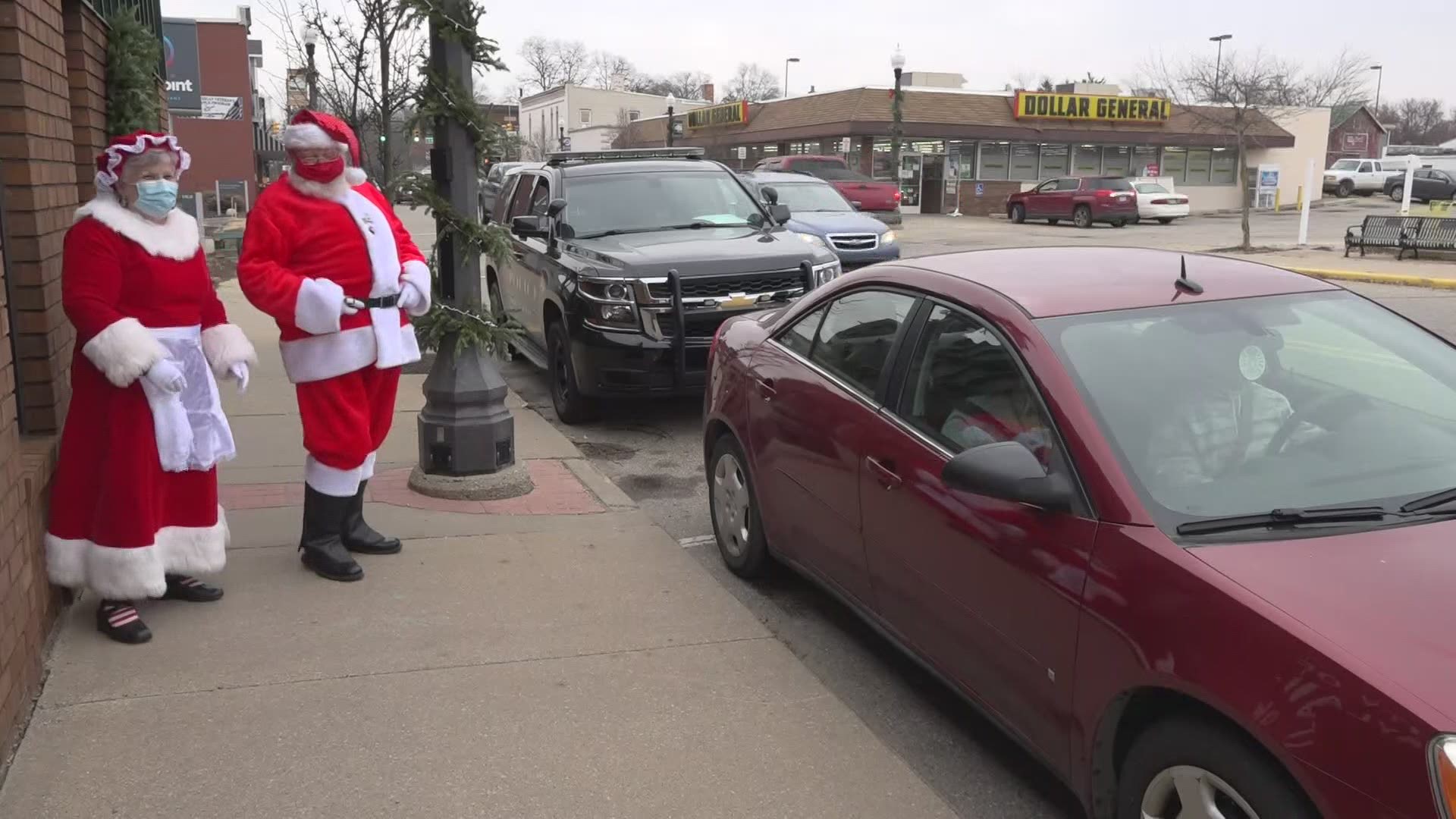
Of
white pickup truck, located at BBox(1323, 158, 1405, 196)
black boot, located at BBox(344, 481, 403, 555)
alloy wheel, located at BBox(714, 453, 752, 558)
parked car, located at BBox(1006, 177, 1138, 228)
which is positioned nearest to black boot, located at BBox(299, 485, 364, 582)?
black boot, located at BBox(344, 481, 403, 555)

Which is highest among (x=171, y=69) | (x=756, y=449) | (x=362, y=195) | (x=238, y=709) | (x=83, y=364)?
(x=171, y=69)

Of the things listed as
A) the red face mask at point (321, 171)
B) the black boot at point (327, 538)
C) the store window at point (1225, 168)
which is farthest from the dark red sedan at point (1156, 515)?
the store window at point (1225, 168)

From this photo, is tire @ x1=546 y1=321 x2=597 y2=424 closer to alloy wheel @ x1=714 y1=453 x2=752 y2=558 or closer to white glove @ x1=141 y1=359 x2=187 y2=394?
alloy wheel @ x1=714 y1=453 x2=752 y2=558

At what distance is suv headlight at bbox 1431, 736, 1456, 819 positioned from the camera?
85.4 inches

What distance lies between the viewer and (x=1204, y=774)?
2660 mm

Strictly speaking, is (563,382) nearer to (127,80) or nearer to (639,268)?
(639,268)

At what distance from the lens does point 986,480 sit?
3.22m

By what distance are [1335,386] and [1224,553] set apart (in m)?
1.02

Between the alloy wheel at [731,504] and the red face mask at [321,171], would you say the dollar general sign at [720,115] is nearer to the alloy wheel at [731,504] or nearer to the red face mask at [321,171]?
the alloy wheel at [731,504]

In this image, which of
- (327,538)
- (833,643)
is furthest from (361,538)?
(833,643)

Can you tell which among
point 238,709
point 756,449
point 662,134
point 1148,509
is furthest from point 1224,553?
point 662,134

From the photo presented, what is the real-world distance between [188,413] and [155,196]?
30.9 inches

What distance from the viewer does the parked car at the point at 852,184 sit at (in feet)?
105

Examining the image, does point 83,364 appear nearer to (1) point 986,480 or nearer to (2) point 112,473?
(2) point 112,473
